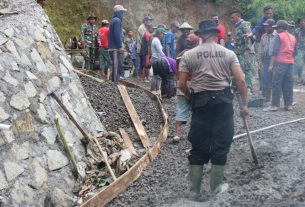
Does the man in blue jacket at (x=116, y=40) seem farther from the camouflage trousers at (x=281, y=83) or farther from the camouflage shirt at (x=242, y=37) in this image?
the camouflage trousers at (x=281, y=83)

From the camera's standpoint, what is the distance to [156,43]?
11.9m

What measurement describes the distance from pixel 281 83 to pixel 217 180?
203 inches

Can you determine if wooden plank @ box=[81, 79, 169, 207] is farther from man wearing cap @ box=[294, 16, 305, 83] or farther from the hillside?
the hillside

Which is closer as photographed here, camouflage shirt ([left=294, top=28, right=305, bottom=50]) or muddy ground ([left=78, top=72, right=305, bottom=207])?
muddy ground ([left=78, top=72, right=305, bottom=207])

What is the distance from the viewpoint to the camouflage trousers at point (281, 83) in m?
10.2

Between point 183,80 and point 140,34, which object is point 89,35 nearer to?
point 140,34

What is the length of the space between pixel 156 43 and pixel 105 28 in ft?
7.12

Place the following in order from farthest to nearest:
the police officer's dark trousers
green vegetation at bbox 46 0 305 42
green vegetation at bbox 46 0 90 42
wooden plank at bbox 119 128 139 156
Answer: green vegetation at bbox 46 0 305 42 → green vegetation at bbox 46 0 90 42 → wooden plank at bbox 119 128 139 156 → the police officer's dark trousers

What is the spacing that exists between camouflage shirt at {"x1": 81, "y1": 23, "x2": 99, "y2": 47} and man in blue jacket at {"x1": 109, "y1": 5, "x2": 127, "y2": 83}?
7.23 feet

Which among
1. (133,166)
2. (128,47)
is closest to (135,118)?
(133,166)

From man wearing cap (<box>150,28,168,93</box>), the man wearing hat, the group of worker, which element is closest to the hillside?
the group of worker

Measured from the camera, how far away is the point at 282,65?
10.2 m

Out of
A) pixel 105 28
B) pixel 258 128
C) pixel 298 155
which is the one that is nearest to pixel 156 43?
pixel 105 28

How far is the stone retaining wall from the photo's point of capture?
18.4 ft
